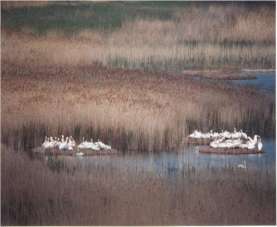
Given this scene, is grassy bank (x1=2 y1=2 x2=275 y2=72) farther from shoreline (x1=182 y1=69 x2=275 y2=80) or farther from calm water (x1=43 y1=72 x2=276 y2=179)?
calm water (x1=43 y1=72 x2=276 y2=179)

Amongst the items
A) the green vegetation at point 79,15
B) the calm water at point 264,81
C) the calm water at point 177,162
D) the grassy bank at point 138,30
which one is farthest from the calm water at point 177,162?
the green vegetation at point 79,15

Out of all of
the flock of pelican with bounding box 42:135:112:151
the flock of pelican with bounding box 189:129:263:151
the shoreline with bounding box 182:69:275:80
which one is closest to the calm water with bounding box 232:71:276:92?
the shoreline with bounding box 182:69:275:80

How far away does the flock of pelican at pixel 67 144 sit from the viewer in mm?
2107

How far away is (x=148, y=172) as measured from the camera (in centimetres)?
211

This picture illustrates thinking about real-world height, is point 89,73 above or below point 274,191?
above

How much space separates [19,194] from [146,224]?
0.51 metres

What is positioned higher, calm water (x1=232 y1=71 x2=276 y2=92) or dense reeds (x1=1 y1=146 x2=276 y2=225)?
calm water (x1=232 y1=71 x2=276 y2=92)

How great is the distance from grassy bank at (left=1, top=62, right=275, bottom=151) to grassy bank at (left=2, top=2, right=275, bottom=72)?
0.06m

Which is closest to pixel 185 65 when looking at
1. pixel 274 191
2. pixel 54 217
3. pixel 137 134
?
pixel 137 134

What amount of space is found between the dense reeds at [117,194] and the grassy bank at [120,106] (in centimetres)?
12

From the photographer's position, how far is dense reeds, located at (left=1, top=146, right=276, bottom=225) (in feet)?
6.89

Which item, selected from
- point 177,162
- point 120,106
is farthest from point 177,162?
point 120,106

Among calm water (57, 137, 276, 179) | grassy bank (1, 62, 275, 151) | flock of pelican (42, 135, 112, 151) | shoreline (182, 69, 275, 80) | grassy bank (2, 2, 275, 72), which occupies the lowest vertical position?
calm water (57, 137, 276, 179)

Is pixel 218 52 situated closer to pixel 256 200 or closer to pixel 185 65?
pixel 185 65
